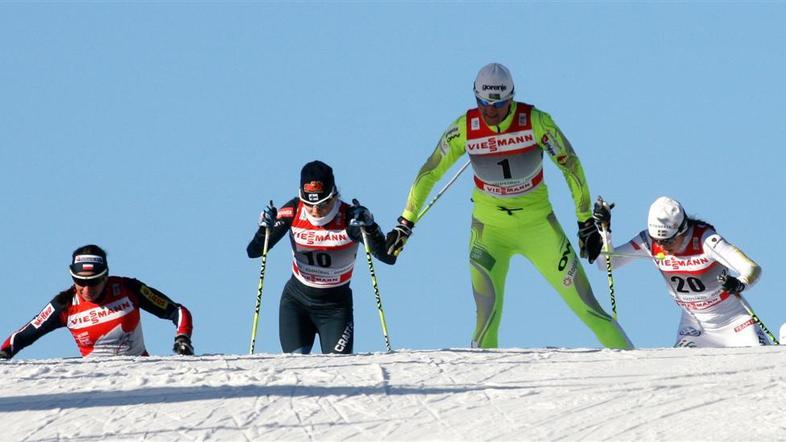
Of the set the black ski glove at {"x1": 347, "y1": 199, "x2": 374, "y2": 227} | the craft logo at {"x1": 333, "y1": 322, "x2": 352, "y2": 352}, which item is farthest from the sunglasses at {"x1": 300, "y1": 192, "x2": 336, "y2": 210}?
the craft logo at {"x1": 333, "y1": 322, "x2": 352, "y2": 352}

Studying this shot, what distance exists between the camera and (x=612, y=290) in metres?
13.0

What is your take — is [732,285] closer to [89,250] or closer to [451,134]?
[451,134]

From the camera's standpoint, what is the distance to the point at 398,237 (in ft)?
40.5

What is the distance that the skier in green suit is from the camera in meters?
12.1

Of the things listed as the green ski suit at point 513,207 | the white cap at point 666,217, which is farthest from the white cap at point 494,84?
the white cap at point 666,217

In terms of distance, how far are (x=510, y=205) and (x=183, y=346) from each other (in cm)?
264

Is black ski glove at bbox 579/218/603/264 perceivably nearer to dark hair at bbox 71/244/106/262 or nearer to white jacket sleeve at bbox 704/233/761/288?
white jacket sleeve at bbox 704/233/761/288

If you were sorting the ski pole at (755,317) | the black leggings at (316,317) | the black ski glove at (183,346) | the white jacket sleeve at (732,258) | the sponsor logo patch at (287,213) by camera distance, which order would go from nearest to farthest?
the black ski glove at (183,346)
the white jacket sleeve at (732,258)
the sponsor logo patch at (287,213)
the black leggings at (316,317)
the ski pole at (755,317)

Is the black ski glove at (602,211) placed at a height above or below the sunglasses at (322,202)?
below

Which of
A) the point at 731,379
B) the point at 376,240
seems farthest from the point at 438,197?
the point at 731,379

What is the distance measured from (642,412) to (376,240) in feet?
10.7

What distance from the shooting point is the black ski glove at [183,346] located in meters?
11.9

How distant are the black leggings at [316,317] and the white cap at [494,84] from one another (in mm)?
2082

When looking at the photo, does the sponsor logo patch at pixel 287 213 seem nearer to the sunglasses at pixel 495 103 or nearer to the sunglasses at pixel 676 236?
the sunglasses at pixel 495 103
